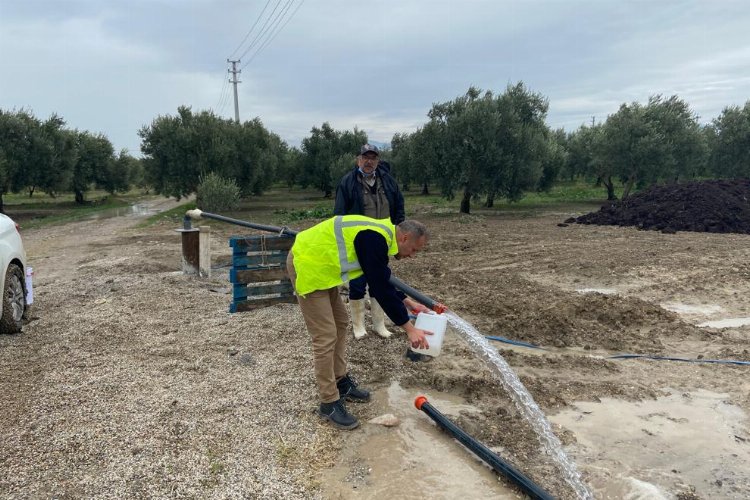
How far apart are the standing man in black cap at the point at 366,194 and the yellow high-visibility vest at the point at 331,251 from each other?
1400 mm

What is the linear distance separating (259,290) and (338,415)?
323 cm

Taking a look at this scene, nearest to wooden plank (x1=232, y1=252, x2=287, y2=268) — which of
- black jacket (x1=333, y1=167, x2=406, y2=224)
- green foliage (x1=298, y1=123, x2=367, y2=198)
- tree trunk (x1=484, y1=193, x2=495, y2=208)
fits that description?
black jacket (x1=333, y1=167, x2=406, y2=224)

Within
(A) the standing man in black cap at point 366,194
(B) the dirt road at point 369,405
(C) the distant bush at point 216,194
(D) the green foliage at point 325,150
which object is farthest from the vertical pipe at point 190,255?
(D) the green foliage at point 325,150

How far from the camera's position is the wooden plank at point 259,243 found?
6312 mm

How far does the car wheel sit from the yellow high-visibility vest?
3975mm

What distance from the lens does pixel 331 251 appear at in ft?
11.0

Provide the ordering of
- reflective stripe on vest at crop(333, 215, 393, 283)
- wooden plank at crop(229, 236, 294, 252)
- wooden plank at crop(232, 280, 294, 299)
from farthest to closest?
wooden plank at crop(232, 280, 294, 299) → wooden plank at crop(229, 236, 294, 252) → reflective stripe on vest at crop(333, 215, 393, 283)

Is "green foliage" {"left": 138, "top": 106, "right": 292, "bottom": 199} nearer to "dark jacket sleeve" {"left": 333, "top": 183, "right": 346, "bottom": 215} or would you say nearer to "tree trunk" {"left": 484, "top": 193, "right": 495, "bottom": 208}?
"tree trunk" {"left": 484, "top": 193, "right": 495, "bottom": 208}

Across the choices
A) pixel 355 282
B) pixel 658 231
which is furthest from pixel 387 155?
pixel 355 282

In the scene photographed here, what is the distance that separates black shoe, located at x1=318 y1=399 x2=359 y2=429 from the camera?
12.0 feet

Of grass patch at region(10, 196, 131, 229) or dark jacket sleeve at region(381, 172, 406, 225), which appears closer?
dark jacket sleeve at region(381, 172, 406, 225)

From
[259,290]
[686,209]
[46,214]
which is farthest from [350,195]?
[46,214]

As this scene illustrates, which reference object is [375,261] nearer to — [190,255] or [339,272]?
[339,272]

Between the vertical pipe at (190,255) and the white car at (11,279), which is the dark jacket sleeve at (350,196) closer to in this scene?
the white car at (11,279)
